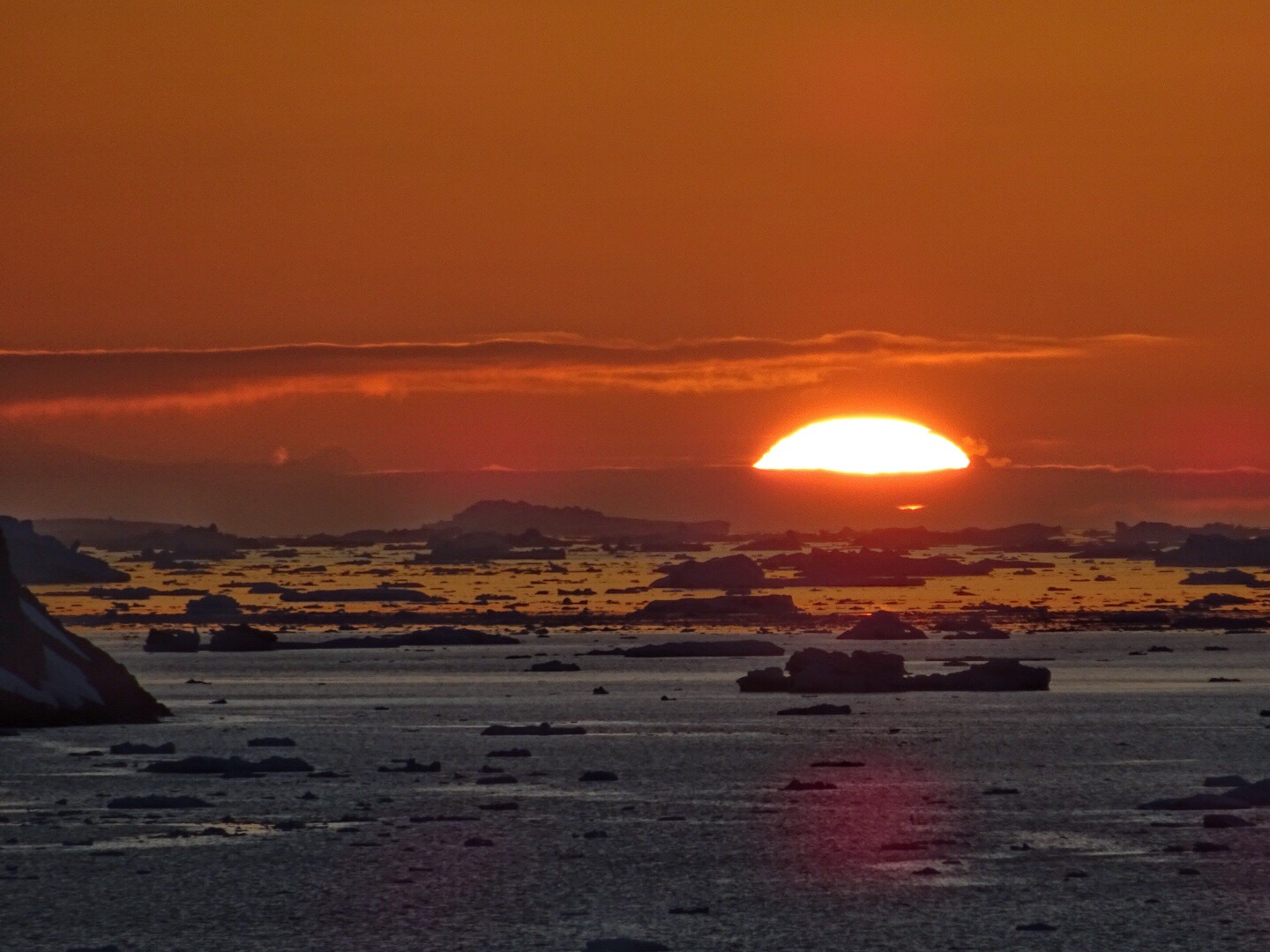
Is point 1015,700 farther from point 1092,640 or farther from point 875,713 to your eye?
point 1092,640

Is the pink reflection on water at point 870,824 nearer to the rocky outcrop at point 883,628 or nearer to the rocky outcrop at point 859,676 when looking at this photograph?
the rocky outcrop at point 859,676

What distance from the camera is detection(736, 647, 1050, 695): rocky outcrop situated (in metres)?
82.3

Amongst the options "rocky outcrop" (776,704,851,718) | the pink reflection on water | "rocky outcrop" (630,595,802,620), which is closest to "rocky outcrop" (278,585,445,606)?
"rocky outcrop" (630,595,802,620)

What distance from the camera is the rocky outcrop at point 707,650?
11812cm

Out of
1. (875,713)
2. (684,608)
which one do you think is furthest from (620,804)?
(684,608)

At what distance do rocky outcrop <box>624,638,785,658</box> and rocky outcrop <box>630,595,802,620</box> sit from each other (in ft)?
100

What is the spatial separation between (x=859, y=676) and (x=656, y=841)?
47.3 metres

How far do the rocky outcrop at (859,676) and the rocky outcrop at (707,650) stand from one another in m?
28.1

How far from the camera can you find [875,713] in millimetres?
78875

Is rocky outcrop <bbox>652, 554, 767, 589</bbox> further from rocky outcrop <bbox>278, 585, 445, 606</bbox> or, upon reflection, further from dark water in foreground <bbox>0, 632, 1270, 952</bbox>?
dark water in foreground <bbox>0, 632, 1270, 952</bbox>

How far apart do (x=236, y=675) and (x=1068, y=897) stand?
283ft

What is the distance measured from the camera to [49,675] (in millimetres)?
58281

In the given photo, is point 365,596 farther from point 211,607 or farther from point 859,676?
point 859,676

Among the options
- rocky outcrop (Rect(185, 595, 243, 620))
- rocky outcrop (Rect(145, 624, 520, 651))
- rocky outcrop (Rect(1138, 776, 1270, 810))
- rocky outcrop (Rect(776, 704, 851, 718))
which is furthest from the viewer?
rocky outcrop (Rect(185, 595, 243, 620))
